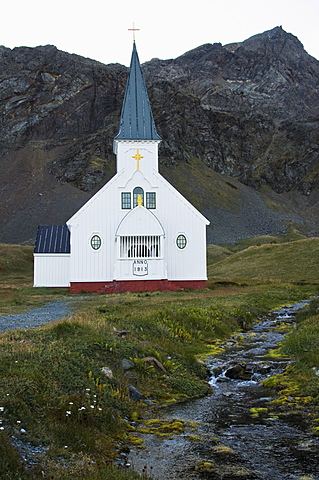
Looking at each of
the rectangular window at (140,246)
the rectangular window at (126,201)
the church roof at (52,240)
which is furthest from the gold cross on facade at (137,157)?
the church roof at (52,240)

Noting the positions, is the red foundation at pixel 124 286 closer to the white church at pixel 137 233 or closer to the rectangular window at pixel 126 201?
the white church at pixel 137 233

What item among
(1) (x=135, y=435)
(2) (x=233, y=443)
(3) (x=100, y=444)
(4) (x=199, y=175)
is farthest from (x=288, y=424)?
(4) (x=199, y=175)

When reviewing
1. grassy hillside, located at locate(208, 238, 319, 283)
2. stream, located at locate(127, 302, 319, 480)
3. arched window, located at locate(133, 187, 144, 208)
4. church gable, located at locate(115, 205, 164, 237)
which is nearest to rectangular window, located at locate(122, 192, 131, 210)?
arched window, located at locate(133, 187, 144, 208)

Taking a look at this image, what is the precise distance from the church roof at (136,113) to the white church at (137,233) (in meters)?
0.13

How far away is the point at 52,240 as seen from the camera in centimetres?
5247

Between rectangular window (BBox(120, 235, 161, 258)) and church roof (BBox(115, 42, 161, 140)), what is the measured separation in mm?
9304

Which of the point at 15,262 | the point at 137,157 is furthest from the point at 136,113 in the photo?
the point at 15,262

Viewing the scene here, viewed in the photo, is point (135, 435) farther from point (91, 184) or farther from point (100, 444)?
point (91, 184)

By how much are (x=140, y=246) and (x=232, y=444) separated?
115 ft

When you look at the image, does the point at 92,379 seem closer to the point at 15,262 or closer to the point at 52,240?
the point at 52,240

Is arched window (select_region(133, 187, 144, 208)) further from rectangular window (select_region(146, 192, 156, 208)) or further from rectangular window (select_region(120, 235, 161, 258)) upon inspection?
rectangular window (select_region(120, 235, 161, 258))

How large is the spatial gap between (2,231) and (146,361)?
133m

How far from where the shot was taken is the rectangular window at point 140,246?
146 ft

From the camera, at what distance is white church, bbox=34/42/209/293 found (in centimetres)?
4422
